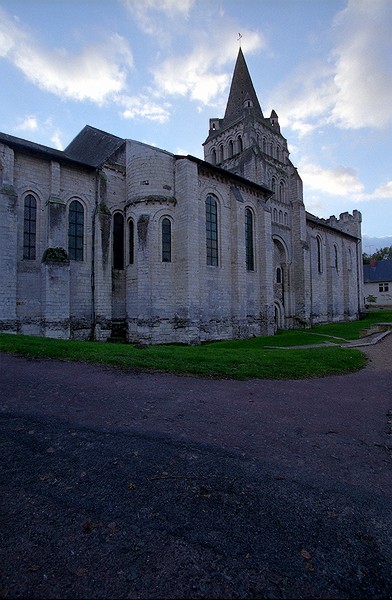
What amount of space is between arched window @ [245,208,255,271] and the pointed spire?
1212 cm

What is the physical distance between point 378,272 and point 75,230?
56810 mm

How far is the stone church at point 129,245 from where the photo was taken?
15828 mm

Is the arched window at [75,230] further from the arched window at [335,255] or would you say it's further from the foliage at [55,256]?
the arched window at [335,255]

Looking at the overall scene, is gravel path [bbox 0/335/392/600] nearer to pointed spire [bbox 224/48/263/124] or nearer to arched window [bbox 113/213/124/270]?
arched window [bbox 113/213/124/270]

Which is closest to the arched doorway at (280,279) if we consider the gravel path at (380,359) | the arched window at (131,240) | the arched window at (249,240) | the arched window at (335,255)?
the arched window at (249,240)

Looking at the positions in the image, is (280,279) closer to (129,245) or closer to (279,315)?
(279,315)

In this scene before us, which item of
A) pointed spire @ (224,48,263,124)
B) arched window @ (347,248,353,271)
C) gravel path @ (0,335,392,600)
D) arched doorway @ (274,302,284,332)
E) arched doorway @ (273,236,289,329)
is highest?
pointed spire @ (224,48,263,124)

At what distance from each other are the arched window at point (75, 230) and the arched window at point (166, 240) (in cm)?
501

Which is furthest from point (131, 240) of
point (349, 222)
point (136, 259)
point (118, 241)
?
point (349, 222)

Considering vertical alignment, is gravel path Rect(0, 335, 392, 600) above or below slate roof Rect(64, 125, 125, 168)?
below

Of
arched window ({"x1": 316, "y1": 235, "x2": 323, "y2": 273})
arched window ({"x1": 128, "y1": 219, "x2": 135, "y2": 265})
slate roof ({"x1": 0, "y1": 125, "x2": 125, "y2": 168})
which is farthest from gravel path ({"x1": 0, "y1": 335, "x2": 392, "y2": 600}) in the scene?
arched window ({"x1": 316, "y1": 235, "x2": 323, "y2": 273})

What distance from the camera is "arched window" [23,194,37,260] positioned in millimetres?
16219

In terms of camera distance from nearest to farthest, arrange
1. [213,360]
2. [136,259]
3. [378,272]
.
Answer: [213,360]
[136,259]
[378,272]

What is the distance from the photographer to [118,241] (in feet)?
63.4
